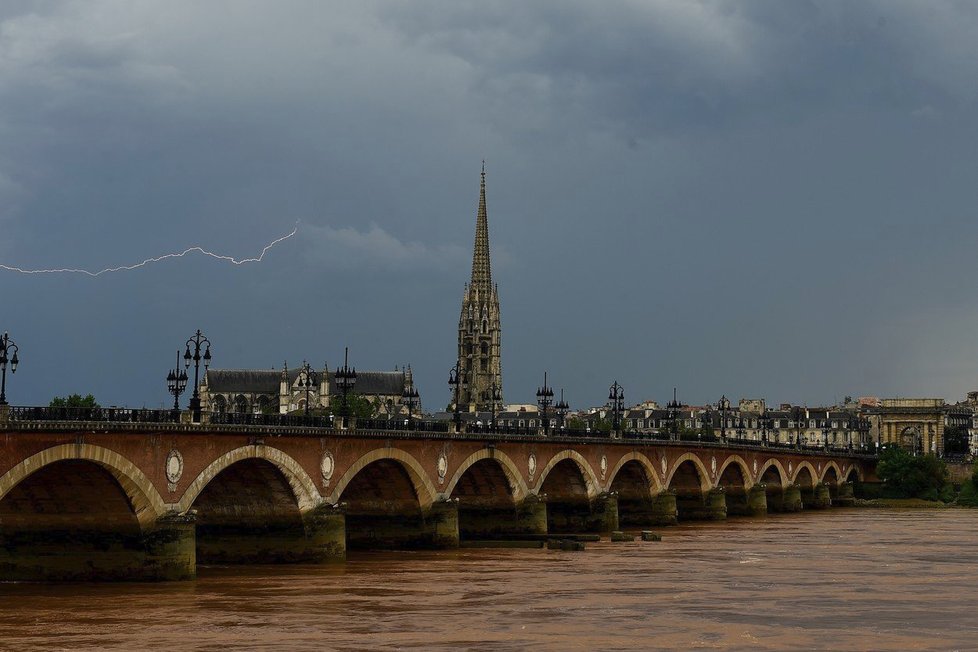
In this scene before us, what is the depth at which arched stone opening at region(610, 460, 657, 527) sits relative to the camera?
90438 millimetres

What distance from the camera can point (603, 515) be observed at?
8112 cm

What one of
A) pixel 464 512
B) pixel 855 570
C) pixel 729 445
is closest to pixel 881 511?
A: pixel 729 445

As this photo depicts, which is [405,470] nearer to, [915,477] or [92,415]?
[92,415]

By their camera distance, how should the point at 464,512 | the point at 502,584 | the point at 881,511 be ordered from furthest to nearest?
the point at 881,511
the point at 464,512
the point at 502,584

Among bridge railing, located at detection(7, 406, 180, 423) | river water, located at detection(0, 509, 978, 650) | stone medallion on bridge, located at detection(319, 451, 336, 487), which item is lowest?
river water, located at detection(0, 509, 978, 650)

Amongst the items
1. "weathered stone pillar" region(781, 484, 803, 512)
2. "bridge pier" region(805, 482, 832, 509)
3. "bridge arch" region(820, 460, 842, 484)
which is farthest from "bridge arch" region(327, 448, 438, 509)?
"bridge arch" region(820, 460, 842, 484)

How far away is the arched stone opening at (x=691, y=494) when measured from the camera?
3932 inches

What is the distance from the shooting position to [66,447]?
4338 cm

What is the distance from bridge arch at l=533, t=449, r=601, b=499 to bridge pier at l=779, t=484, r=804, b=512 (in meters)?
42.0

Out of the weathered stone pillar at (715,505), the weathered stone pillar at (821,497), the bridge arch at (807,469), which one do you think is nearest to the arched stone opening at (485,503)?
the weathered stone pillar at (715,505)

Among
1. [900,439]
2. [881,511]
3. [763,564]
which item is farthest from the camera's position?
[900,439]

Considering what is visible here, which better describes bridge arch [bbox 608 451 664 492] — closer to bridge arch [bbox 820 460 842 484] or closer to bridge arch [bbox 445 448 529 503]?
bridge arch [bbox 445 448 529 503]

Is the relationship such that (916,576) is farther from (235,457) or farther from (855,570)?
(235,457)

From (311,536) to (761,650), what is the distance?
25015 mm
